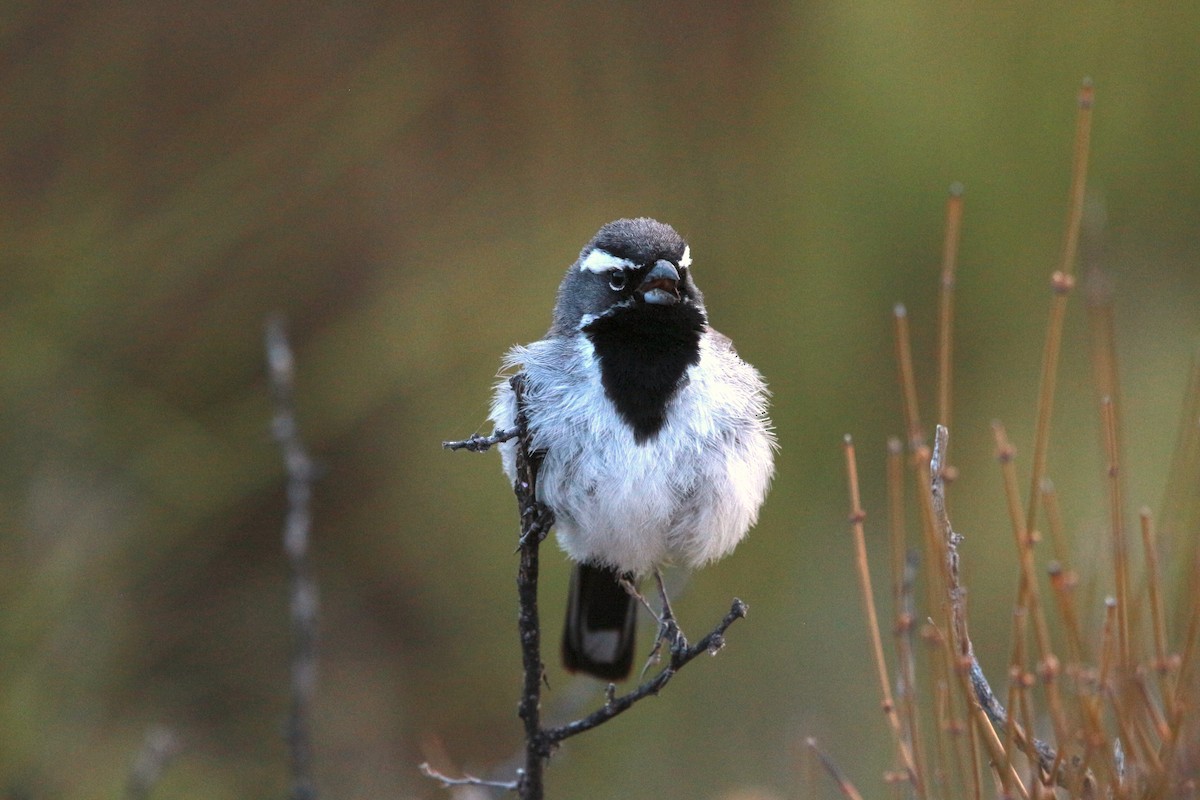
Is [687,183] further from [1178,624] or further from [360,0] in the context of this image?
[1178,624]

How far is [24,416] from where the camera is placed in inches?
170

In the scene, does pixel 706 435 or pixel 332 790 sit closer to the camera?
pixel 706 435

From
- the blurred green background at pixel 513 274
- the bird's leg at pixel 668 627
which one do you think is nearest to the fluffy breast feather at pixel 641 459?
the bird's leg at pixel 668 627

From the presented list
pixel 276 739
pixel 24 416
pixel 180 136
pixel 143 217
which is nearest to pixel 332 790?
pixel 276 739

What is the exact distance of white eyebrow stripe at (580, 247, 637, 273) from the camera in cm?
319

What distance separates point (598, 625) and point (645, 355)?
97 centimetres

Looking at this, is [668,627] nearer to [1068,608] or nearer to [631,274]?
[631,274]

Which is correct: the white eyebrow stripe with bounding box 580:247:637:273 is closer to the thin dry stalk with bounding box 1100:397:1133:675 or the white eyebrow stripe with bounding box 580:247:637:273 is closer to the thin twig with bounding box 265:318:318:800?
the thin twig with bounding box 265:318:318:800

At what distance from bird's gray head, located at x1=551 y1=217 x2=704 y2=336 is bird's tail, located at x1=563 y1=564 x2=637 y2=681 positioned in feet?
2.73

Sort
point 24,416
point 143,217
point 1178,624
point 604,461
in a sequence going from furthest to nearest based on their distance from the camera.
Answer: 1. point 143,217
2. point 24,416
3. point 604,461
4. point 1178,624

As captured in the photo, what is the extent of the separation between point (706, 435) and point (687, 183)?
2014 millimetres

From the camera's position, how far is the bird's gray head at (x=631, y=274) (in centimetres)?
316

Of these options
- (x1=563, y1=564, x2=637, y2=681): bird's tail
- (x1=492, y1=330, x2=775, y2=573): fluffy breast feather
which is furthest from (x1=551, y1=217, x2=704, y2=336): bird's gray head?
(x1=563, y1=564, x2=637, y2=681): bird's tail

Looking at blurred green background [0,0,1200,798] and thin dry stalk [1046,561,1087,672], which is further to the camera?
blurred green background [0,0,1200,798]
